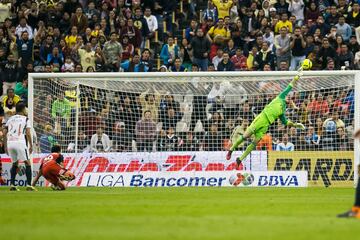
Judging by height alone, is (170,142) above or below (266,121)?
below

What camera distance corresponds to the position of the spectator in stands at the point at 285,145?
98.2ft

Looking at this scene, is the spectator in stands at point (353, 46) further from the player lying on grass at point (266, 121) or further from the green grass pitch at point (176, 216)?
the green grass pitch at point (176, 216)

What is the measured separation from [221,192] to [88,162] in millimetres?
6940

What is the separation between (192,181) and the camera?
30.1m

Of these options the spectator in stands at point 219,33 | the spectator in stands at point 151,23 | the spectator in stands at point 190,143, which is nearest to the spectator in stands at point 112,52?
the spectator in stands at point 151,23

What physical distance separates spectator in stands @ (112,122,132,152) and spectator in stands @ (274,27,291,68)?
24.1ft

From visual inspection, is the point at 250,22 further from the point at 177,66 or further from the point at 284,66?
the point at 177,66

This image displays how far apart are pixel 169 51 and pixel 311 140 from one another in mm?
8697

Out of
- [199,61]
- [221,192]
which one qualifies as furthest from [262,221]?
[199,61]

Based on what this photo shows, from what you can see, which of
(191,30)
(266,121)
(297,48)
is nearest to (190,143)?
(266,121)

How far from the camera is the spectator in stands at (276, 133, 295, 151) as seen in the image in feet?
98.2

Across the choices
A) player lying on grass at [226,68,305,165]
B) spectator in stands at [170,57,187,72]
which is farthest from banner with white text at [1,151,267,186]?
spectator in stands at [170,57,187,72]

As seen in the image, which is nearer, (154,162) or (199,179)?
(199,179)

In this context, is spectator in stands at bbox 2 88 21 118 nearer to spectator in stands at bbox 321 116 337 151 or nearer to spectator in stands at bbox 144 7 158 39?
spectator in stands at bbox 144 7 158 39
